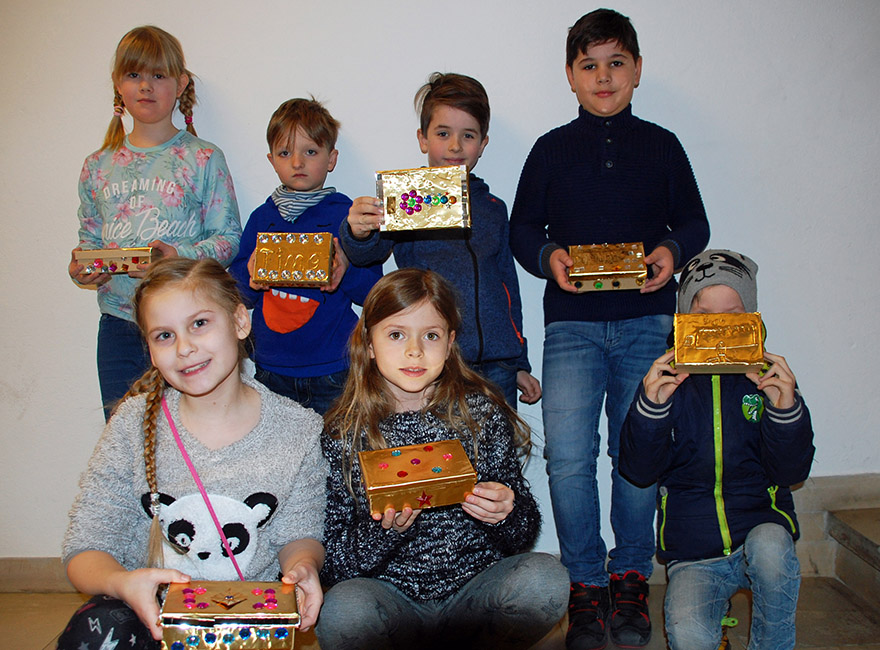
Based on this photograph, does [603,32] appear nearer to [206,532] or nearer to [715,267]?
[715,267]

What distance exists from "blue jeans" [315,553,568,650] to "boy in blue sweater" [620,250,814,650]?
0.50 meters

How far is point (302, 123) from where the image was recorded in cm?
274

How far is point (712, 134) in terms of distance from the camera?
3.08m

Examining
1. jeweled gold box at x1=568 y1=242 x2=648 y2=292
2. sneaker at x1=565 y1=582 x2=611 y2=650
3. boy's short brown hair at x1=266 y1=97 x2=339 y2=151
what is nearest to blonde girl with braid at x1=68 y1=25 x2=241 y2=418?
boy's short brown hair at x1=266 y1=97 x2=339 y2=151

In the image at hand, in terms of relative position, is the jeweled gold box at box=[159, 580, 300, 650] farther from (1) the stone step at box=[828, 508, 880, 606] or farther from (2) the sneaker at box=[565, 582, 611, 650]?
(1) the stone step at box=[828, 508, 880, 606]

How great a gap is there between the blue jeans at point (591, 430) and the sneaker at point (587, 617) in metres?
0.05

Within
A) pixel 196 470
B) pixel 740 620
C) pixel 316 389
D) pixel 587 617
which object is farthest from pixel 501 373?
pixel 740 620

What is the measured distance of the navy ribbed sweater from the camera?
2672mm

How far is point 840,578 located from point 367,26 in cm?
326

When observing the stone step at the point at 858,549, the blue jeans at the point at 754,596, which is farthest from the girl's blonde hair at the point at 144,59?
the stone step at the point at 858,549

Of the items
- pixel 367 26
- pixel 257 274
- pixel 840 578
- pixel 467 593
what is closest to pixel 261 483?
pixel 467 593

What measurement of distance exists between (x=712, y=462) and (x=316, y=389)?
148 centimetres

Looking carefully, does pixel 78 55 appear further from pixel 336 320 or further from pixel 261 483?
pixel 261 483

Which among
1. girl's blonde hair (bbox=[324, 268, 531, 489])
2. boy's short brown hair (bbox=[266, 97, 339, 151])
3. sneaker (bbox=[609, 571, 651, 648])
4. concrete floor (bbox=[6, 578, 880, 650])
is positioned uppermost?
boy's short brown hair (bbox=[266, 97, 339, 151])
